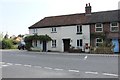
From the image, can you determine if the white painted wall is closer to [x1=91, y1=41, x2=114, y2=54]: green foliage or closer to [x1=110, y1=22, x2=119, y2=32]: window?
[x1=91, y1=41, x2=114, y2=54]: green foliage

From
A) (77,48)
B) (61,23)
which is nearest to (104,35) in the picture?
(77,48)

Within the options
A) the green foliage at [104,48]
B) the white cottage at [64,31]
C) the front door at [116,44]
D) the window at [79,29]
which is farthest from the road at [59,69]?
the window at [79,29]

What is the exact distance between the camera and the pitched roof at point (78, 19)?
156 feet

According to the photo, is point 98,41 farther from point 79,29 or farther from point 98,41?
point 79,29

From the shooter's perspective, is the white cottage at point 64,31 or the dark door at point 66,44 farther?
the dark door at point 66,44

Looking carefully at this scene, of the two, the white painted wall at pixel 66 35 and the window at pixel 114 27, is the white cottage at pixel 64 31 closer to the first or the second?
the white painted wall at pixel 66 35

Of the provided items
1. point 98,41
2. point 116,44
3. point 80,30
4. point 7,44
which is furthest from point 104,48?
point 7,44

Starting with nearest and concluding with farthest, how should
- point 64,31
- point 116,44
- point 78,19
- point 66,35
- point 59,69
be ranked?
1. point 59,69
2. point 116,44
3. point 78,19
4. point 66,35
5. point 64,31

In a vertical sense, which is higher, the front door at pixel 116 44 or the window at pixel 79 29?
the window at pixel 79 29

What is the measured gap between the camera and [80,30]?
162 feet

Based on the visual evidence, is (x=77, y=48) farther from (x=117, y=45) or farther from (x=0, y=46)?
(x=0, y=46)

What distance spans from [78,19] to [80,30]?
8.28 ft

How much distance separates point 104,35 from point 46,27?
480 inches

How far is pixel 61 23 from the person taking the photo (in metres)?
52.4
